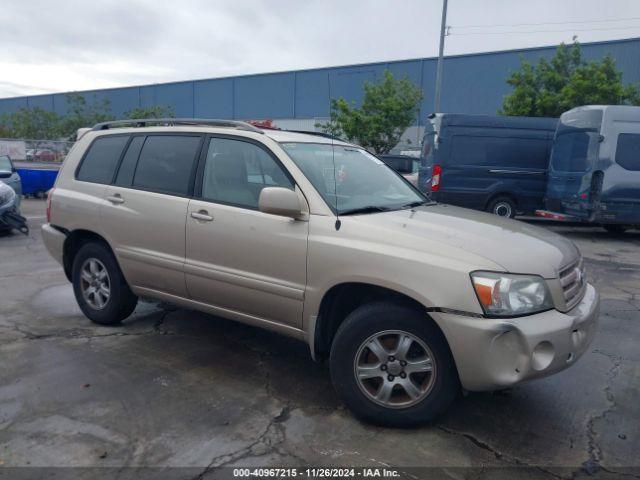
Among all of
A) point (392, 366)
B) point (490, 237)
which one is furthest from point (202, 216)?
point (490, 237)

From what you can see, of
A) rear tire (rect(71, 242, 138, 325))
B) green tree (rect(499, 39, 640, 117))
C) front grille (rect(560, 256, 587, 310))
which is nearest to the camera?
front grille (rect(560, 256, 587, 310))

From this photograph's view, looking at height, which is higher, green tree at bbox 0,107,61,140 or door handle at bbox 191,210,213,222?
green tree at bbox 0,107,61,140

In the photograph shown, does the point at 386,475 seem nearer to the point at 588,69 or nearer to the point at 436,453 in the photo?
the point at 436,453

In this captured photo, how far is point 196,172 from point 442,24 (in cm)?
1830

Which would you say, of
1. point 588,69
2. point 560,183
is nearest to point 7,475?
point 560,183

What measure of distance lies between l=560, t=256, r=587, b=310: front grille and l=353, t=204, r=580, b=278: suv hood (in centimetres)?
5

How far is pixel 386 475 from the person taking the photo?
9.21 ft

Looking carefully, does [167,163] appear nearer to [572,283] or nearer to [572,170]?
[572,283]

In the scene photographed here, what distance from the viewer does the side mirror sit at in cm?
346

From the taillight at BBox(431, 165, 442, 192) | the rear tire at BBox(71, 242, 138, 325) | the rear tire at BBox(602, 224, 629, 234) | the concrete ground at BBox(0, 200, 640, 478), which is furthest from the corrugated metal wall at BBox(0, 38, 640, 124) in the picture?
the concrete ground at BBox(0, 200, 640, 478)

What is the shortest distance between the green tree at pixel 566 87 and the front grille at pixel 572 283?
16.4 meters

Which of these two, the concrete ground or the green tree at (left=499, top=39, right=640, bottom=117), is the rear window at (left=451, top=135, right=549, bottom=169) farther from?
the concrete ground

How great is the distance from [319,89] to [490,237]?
4113 cm

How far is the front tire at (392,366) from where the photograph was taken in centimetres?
311
